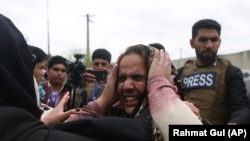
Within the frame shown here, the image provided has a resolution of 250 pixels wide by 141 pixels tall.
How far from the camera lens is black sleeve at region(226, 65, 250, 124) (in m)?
2.66

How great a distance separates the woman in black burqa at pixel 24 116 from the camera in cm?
96

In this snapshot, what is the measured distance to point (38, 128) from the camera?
38.7 inches

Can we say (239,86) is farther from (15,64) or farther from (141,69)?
(15,64)

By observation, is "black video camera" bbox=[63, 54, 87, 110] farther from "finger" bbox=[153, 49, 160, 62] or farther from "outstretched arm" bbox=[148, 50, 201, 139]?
"outstretched arm" bbox=[148, 50, 201, 139]

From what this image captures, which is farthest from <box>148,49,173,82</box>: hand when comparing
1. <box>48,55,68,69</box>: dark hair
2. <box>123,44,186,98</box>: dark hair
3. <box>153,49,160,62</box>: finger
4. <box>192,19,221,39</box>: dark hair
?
<box>48,55,68,69</box>: dark hair

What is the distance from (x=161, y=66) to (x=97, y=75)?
193 centimetres

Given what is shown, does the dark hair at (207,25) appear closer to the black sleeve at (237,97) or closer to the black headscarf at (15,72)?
the black sleeve at (237,97)

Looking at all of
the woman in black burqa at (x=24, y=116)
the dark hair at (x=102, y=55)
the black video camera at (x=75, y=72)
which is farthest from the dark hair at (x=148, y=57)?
the dark hair at (x=102, y=55)

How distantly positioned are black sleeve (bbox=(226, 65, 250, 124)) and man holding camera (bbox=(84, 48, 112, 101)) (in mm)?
1208

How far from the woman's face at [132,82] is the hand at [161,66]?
0.51 feet

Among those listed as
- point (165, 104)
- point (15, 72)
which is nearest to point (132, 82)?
point (165, 104)

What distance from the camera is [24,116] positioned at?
980 mm

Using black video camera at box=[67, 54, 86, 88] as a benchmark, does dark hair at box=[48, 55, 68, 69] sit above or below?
below

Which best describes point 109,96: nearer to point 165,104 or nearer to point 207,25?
point 165,104
